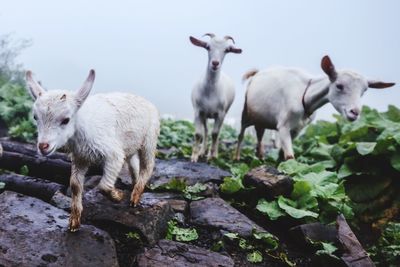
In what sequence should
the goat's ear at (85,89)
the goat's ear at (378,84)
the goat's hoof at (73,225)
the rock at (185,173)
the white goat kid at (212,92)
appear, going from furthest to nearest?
the white goat kid at (212,92) → the goat's ear at (378,84) → the rock at (185,173) → the goat's hoof at (73,225) → the goat's ear at (85,89)

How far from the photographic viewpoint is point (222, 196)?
419 centimetres

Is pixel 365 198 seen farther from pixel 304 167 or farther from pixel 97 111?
pixel 97 111

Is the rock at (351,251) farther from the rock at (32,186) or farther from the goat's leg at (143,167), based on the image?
the rock at (32,186)

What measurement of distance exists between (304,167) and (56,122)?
3157 millimetres

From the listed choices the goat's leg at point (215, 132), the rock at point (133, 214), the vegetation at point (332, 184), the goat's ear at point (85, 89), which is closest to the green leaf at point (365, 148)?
the vegetation at point (332, 184)

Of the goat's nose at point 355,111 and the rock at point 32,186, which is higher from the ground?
the goat's nose at point 355,111

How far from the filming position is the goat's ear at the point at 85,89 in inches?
95.8

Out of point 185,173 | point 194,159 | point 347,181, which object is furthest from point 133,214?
point 347,181

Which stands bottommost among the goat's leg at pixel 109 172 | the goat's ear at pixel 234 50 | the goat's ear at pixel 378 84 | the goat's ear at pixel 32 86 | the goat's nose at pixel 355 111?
the goat's leg at pixel 109 172

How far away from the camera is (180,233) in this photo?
128 inches

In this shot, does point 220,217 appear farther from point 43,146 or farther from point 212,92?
point 212,92

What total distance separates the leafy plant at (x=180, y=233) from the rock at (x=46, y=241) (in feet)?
1.83

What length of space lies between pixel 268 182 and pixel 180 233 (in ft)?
3.57

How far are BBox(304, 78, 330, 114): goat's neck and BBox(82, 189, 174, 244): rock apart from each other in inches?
106
